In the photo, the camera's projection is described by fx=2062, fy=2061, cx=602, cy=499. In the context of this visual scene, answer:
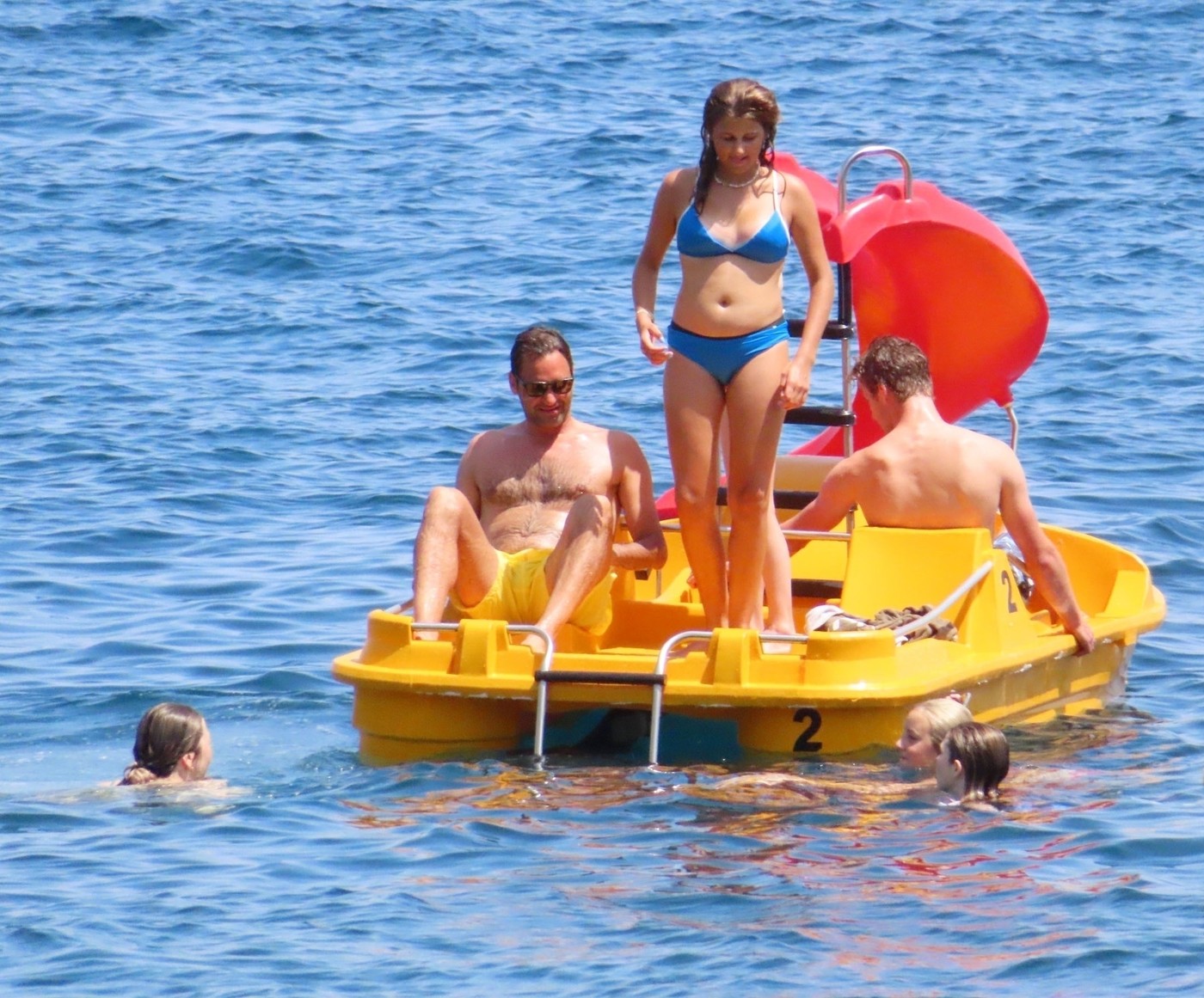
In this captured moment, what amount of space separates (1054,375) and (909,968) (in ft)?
35.1

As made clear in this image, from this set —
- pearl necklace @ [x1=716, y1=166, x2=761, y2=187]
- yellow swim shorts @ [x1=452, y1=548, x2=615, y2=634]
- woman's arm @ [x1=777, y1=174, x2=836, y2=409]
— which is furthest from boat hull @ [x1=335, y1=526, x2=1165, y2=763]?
pearl necklace @ [x1=716, y1=166, x2=761, y2=187]

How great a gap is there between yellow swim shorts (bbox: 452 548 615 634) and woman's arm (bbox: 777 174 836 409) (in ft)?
3.35

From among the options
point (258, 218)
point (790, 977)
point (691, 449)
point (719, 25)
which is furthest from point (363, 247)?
point (790, 977)

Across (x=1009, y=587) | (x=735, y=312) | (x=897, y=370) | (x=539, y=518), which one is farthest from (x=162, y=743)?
(x=1009, y=587)

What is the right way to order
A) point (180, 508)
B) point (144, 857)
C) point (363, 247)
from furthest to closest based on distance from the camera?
point (363, 247) < point (180, 508) < point (144, 857)

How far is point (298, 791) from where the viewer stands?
6883 millimetres

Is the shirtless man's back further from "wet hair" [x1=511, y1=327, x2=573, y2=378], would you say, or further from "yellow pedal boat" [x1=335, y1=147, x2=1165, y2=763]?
"wet hair" [x1=511, y1=327, x2=573, y2=378]

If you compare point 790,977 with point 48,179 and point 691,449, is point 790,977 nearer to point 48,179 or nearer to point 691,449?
point 691,449

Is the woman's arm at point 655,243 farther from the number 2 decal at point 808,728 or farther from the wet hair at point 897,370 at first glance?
the number 2 decal at point 808,728

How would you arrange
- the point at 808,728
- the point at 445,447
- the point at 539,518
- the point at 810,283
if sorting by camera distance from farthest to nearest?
the point at 445,447 < the point at 539,518 < the point at 810,283 < the point at 808,728

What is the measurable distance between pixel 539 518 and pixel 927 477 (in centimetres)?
144

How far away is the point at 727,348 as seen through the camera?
7.04m

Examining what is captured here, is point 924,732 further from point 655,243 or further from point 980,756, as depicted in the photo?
point 655,243

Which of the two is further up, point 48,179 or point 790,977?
point 48,179
